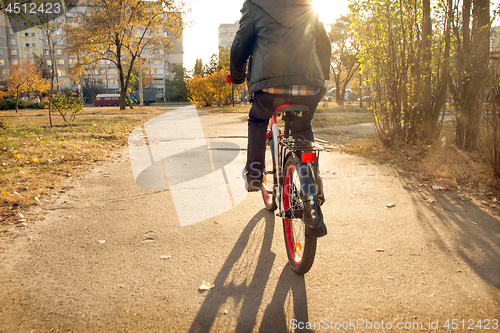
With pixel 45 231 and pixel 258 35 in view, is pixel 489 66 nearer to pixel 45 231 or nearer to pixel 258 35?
pixel 258 35

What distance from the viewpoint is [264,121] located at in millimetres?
3078

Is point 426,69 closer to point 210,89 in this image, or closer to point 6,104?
point 210,89

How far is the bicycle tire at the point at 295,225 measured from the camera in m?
2.23

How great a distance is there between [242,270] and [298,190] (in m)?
0.75

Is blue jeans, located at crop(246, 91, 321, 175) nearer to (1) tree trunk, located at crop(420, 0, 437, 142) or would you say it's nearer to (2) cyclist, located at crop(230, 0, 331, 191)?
(2) cyclist, located at crop(230, 0, 331, 191)

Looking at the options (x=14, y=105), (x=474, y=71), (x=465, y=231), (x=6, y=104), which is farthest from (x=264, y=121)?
(x=14, y=105)

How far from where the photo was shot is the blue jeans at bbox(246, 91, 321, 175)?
2.66 metres

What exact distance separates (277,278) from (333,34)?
3355cm

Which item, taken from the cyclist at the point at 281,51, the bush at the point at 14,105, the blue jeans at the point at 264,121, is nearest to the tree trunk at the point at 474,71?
the blue jeans at the point at 264,121

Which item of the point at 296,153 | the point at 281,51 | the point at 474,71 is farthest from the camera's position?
the point at 474,71

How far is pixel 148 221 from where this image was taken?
3.44 meters

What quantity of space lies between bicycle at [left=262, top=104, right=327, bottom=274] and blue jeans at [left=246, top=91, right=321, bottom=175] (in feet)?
0.24

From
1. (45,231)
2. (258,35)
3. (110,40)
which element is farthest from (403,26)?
(110,40)

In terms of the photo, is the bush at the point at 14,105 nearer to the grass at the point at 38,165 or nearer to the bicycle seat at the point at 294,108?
the grass at the point at 38,165
